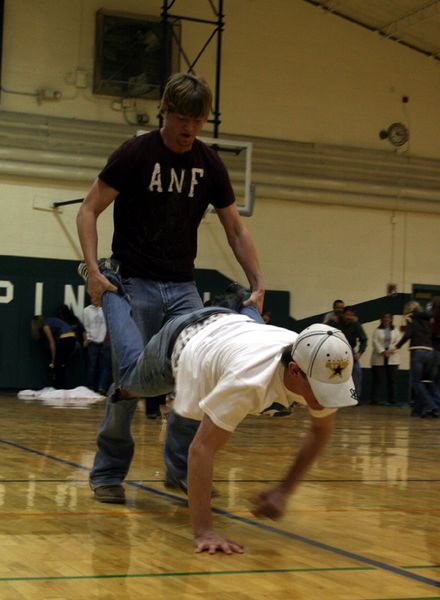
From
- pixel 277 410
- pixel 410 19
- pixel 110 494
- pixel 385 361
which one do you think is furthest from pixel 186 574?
pixel 410 19

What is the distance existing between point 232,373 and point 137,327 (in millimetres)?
1198

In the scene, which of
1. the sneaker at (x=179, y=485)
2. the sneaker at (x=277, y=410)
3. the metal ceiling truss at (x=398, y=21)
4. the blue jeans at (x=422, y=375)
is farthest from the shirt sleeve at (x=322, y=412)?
the metal ceiling truss at (x=398, y=21)

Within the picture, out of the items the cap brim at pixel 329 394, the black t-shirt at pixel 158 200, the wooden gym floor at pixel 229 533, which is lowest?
the wooden gym floor at pixel 229 533

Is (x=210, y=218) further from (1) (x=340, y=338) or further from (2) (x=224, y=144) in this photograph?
(1) (x=340, y=338)

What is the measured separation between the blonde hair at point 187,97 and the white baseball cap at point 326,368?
1.27 metres

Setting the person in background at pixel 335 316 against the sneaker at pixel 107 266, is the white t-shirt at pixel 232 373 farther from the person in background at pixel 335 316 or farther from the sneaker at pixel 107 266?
the person in background at pixel 335 316

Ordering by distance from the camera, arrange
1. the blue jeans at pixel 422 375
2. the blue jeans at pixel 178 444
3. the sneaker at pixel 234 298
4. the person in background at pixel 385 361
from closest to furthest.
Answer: the sneaker at pixel 234 298 < the blue jeans at pixel 178 444 < the blue jeans at pixel 422 375 < the person in background at pixel 385 361

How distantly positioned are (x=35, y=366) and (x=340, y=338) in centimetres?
1321

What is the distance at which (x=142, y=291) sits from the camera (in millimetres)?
4375

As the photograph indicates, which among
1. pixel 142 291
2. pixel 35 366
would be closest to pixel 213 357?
pixel 142 291

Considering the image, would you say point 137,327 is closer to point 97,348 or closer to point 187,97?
point 187,97

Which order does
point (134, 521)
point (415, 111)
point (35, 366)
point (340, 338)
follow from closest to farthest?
1. point (340, 338)
2. point (134, 521)
3. point (35, 366)
4. point (415, 111)

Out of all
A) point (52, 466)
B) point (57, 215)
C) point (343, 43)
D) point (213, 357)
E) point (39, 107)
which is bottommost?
point (52, 466)

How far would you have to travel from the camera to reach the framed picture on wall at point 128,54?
53.2 feet
